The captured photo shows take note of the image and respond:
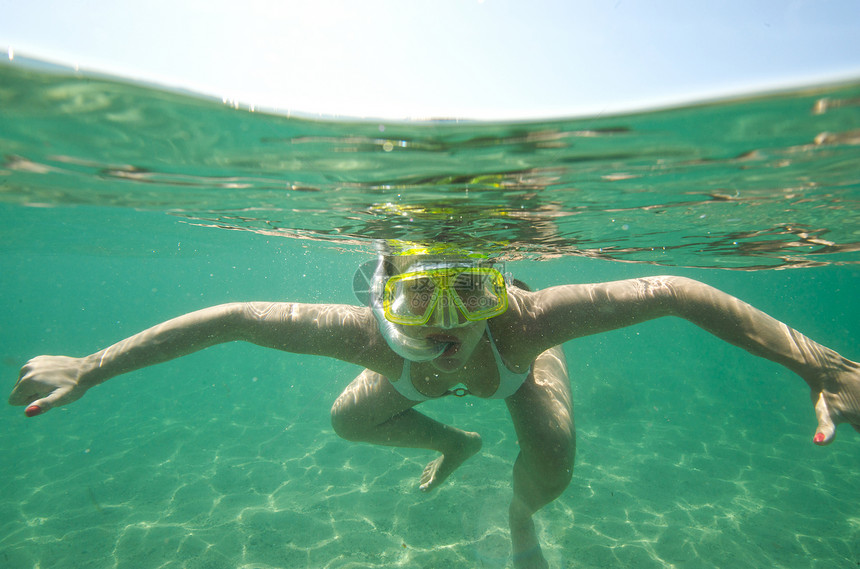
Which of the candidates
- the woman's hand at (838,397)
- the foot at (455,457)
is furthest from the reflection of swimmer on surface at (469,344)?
the foot at (455,457)

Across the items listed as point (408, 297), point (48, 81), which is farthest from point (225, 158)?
point (408, 297)

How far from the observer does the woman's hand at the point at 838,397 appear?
284 cm

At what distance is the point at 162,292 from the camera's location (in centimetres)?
12638

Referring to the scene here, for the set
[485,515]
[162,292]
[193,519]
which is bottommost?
[162,292]

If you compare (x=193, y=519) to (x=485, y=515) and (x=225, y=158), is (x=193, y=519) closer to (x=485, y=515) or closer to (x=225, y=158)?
(x=485, y=515)

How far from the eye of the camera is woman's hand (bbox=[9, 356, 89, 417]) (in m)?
3.04

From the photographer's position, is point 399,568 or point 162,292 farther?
point 162,292

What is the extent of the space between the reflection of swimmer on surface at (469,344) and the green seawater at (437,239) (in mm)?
1646

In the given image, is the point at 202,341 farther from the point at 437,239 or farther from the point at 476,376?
the point at 437,239

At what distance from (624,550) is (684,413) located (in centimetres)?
1104

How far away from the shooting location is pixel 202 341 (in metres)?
3.73

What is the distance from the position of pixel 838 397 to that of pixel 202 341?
519 centimetres

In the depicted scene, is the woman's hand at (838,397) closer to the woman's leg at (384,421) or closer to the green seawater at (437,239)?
the green seawater at (437,239)

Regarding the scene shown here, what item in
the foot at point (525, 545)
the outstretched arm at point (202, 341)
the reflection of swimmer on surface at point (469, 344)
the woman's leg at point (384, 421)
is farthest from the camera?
the foot at point (525, 545)
